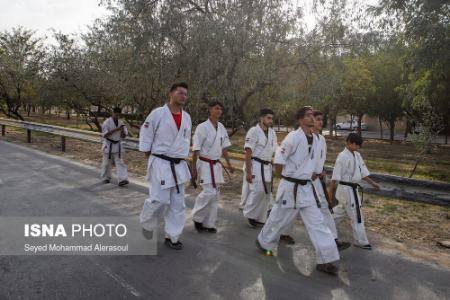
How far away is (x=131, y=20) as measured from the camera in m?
11.5

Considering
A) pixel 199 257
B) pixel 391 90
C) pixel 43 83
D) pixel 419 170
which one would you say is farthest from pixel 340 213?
pixel 391 90

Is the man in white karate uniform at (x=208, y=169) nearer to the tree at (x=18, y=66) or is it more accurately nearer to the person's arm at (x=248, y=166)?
the person's arm at (x=248, y=166)

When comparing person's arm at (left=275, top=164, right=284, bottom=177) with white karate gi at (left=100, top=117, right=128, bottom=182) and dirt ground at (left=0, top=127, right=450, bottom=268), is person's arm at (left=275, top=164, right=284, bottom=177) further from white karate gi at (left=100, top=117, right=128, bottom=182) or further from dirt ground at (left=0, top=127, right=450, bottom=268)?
white karate gi at (left=100, top=117, right=128, bottom=182)

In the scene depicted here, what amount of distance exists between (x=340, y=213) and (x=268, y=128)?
172 centimetres

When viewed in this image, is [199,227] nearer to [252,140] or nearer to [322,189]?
[252,140]

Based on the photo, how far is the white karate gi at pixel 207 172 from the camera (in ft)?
19.4

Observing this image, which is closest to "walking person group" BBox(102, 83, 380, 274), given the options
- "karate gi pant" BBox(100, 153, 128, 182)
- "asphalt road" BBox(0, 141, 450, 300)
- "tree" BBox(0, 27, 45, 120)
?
"asphalt road" BBox(0, 141, 450, 300)

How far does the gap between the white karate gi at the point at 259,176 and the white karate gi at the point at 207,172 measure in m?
0.50

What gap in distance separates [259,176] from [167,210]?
174cm

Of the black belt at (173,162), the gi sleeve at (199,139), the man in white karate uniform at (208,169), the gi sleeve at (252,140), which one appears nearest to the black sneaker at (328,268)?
the man in white karate uniform at (208,169)

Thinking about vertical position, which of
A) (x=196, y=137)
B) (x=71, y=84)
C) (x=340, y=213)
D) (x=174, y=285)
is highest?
(x=71, y=84)

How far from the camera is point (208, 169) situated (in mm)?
5977

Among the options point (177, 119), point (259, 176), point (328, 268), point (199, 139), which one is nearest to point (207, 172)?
point (199, 139)

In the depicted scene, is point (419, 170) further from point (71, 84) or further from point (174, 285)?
point (71, 84)
